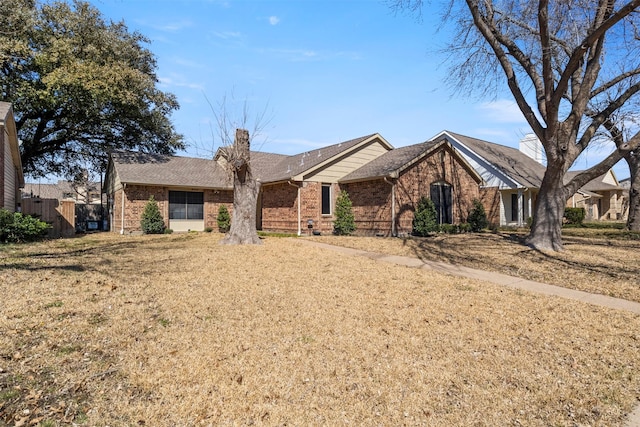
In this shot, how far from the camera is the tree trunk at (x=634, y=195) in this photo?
18172 millimetres

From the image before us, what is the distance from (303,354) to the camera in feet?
12.9

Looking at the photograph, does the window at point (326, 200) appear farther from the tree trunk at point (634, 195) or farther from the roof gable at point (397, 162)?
the tree trunk at point (634, 195)

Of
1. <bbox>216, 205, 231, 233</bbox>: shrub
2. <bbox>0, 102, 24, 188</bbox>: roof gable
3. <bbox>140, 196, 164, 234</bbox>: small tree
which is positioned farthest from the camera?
<bbox>216, 205, 231, 233</bbox>: shrub

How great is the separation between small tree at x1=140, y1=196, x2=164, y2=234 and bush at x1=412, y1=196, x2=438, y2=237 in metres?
13.0

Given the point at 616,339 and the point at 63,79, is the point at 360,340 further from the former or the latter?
the point at 63,79

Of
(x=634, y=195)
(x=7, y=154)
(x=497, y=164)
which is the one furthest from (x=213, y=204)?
(x=634, y=195)

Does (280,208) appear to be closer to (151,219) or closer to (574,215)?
(151,219)

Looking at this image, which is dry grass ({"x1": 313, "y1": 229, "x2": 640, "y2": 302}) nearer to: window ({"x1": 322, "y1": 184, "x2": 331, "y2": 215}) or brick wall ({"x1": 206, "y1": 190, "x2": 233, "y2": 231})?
window ({"x1": 322, "y1": 184, "x2": 331, "y2": 215})

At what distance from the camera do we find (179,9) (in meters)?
9.18

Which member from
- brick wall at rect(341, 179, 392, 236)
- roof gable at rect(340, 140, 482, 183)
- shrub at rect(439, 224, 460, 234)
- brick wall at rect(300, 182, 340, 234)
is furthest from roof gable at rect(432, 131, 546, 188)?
brick wall at rect(300, 182, 340, 234)

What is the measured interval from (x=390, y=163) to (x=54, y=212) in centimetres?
1602

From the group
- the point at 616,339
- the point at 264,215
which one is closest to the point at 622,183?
the point at 264,215

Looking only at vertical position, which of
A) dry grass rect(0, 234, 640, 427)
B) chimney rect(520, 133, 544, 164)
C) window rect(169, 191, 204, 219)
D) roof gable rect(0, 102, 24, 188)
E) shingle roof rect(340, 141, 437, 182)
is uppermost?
chimney rect(520, 133, 544, 164)

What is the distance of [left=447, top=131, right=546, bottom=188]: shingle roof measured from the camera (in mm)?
22594
